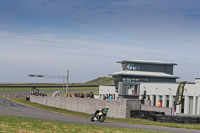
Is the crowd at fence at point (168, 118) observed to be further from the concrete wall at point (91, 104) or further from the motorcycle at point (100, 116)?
the motorcycle at point (100, 116)

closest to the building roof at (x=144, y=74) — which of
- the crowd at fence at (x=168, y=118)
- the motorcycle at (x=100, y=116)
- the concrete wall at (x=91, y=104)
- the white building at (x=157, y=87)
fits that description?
the white building at (x=157, y=87)

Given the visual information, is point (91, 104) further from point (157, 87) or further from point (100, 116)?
point (100, 116)

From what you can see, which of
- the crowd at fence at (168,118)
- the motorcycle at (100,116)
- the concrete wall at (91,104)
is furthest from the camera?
the concrete wall at (91,104)

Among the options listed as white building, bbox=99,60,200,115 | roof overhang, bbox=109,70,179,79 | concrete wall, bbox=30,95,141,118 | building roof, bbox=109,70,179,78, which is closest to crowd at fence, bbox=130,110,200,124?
concrete wall, bbox=30,95,141,118

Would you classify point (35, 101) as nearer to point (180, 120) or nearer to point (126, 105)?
point (126, 105)

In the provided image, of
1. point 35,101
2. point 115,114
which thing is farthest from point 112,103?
point 35,101

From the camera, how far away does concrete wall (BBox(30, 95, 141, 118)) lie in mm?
37750

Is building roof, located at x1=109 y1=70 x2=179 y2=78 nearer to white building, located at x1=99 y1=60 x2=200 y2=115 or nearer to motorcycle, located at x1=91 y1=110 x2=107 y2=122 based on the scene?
white building, located at x1=99 y1=60 x2=200 y2=115

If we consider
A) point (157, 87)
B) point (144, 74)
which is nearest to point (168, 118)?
point (157, 87)

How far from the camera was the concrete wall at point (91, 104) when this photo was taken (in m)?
37.8

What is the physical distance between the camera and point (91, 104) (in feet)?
163

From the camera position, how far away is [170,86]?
48.9 metres

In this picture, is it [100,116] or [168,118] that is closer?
[100,116]

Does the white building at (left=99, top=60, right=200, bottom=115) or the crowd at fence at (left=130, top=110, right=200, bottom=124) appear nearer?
the crowd at fence at (left=130, top=110, right=200, bottom=124)
